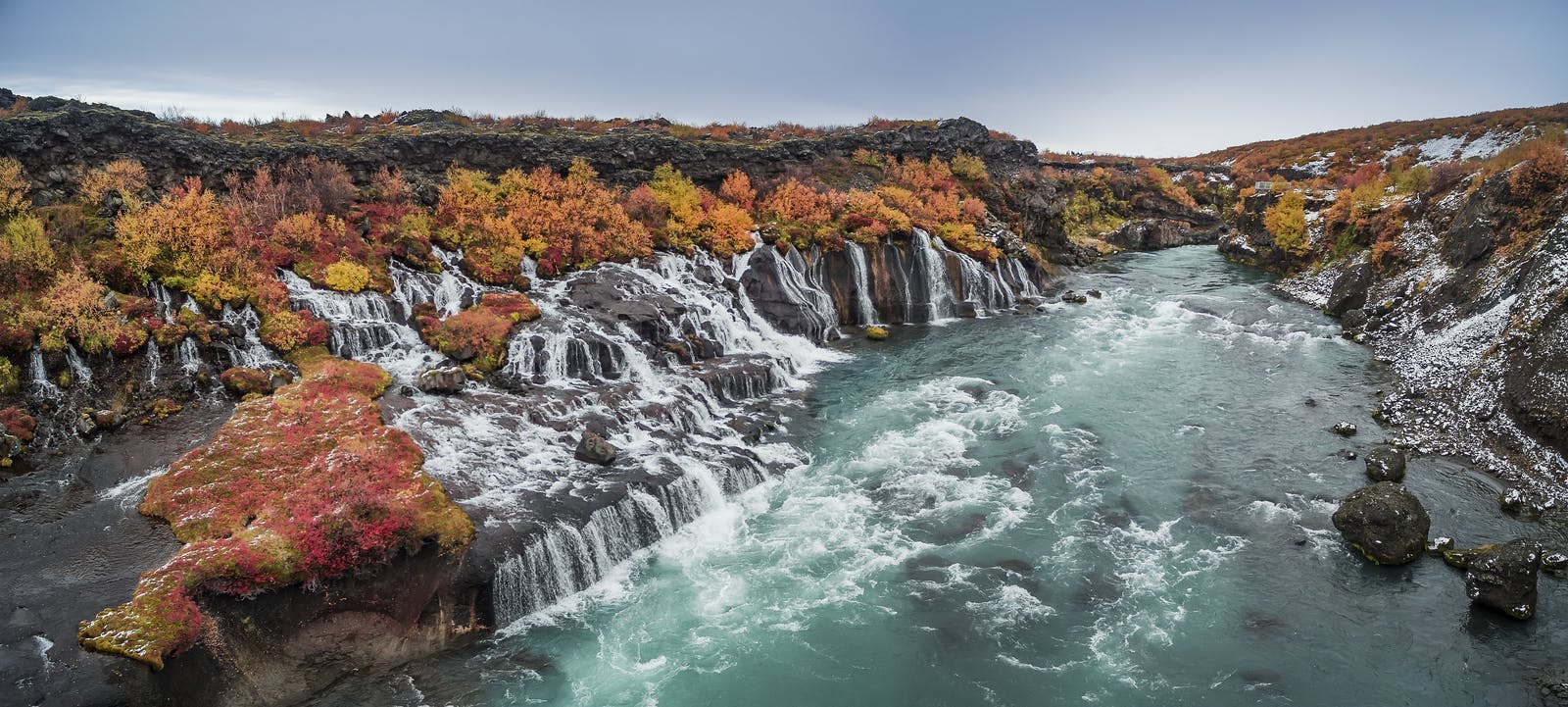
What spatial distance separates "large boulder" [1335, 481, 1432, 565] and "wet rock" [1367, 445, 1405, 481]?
104 inches

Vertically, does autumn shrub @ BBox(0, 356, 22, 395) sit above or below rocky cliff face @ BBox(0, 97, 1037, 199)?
below

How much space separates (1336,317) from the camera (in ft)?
120

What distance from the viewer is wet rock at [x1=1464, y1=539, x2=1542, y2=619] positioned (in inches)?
580

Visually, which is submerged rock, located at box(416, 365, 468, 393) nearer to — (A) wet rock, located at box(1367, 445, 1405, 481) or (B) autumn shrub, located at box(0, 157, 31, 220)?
(B) autumn shrub, located at box(0, 157, 31, 220)

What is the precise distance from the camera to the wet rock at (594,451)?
21000 millimetres

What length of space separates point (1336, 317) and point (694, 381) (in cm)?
3407

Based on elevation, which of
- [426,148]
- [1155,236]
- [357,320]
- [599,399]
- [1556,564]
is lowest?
[1556,564]

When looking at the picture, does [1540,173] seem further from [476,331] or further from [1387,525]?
[476,331]

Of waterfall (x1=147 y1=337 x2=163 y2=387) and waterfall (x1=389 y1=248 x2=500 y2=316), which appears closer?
waterfall (x1=147 y1=337 x2=163 y2=387)

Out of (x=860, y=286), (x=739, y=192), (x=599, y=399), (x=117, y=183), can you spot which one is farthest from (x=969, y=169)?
(x=117, y=183)

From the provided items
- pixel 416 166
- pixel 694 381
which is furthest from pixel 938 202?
pixel 416 166

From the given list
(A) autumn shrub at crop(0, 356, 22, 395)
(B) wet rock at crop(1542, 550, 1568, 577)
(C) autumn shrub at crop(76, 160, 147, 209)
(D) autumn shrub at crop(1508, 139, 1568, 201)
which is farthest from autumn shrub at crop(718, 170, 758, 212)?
(B) wet rock at crop(1542, 550, 1568, 577)

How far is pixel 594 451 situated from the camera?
2098 cm

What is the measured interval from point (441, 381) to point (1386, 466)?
2921cm
